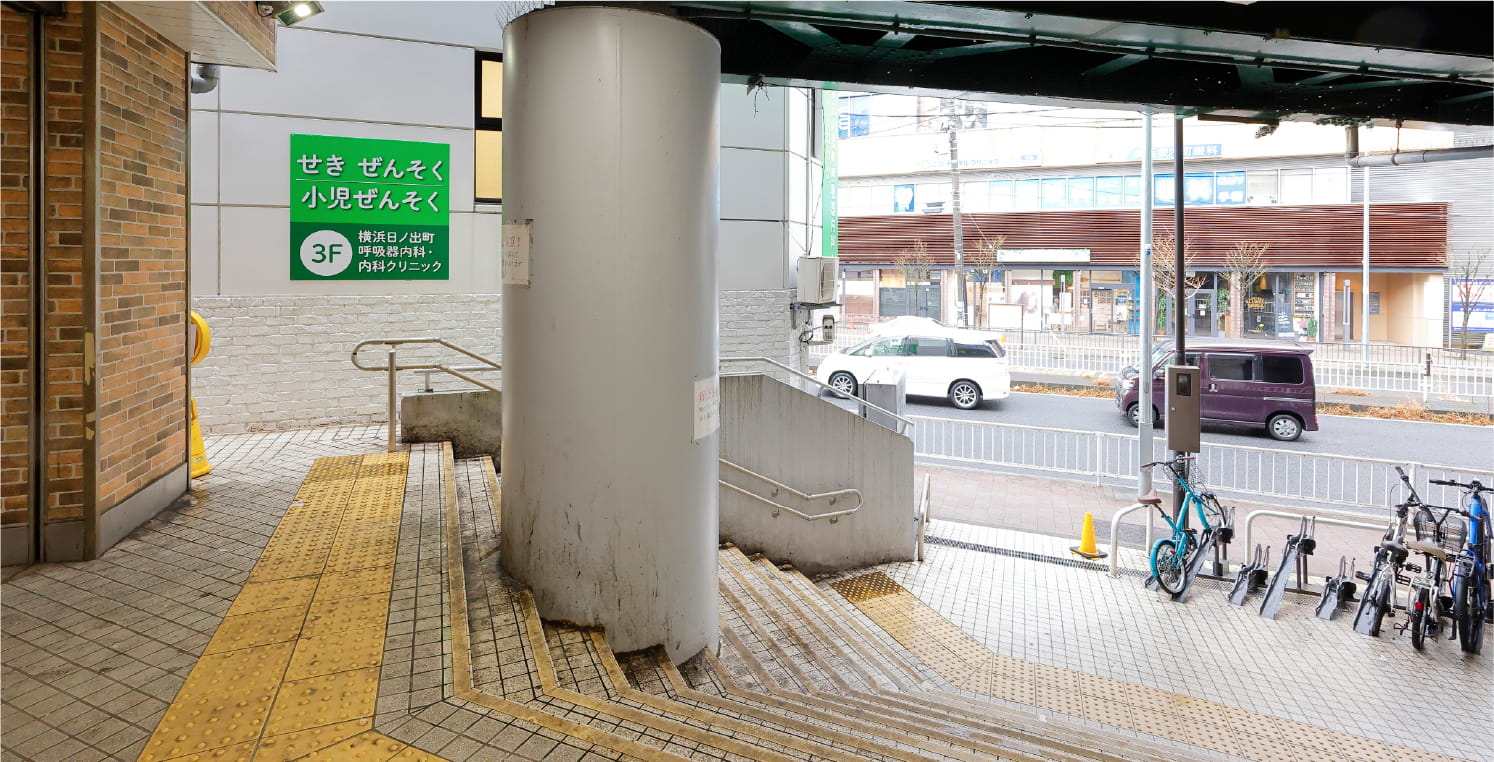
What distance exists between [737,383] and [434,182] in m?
4.18

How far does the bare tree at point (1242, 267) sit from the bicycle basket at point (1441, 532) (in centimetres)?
2021

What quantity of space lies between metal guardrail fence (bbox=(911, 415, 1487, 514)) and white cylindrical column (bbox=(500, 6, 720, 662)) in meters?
7.99

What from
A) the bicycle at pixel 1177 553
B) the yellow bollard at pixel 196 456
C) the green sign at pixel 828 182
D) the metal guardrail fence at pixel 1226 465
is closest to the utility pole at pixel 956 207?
the metal guardrail fence at pixel 1226 465

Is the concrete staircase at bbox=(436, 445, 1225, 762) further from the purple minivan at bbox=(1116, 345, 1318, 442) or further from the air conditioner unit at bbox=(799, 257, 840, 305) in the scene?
the purple minivan at bbox=(1116, 345, 1318, 442)

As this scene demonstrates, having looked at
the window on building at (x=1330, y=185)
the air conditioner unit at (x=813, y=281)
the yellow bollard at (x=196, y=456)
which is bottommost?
the yellow bollard at (x=196, y=456)

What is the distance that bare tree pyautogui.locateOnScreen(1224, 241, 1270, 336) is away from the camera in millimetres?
25188

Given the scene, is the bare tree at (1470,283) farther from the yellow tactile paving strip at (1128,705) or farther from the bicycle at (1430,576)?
the yellow tactile paving strip at (1128,705)

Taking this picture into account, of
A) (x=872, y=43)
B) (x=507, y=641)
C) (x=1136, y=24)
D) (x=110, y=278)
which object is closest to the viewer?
(x=507, y=641)

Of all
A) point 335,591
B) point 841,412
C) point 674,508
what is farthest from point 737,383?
point 335,591

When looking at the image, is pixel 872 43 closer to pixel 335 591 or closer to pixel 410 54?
pixel 335 591

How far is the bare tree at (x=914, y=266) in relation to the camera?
30.2 m

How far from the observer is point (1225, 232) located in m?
26.0

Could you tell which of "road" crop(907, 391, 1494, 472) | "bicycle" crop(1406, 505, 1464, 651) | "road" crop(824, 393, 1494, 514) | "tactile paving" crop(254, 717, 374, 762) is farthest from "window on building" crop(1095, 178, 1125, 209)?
"tactile paving" crop(254, 717, 374, 762)

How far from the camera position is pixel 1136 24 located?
5410 mm
